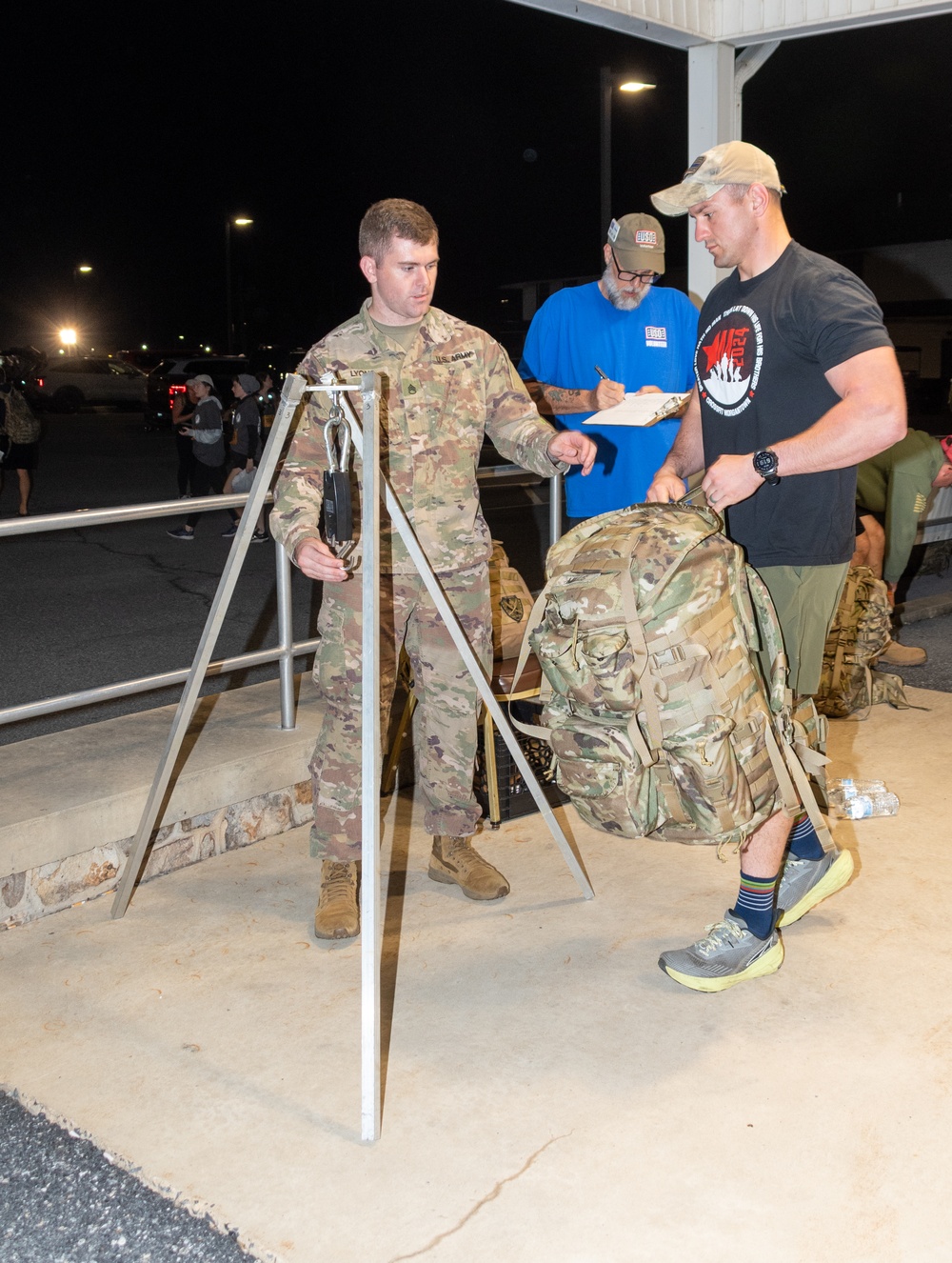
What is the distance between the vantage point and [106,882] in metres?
3.85

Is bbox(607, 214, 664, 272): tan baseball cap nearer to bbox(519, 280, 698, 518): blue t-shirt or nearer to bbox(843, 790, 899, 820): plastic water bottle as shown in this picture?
bbox(519, 280, 698, 518): blue t-shirt

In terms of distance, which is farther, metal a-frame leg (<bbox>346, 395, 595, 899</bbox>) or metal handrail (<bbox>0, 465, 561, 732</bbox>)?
metal handrail (<bbox>0, 465, 561, 732</bbox>)

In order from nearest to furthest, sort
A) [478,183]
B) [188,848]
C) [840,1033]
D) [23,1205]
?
[23,1205] < [840,1033] < [188,848] < [478,183]

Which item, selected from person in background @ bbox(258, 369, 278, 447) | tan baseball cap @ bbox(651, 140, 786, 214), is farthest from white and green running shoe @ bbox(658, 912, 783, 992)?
person in background @ bbox(258, 369, 278, 447)

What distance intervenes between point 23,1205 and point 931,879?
2778 mm

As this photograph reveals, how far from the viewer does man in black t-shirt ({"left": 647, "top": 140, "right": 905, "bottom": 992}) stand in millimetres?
2838

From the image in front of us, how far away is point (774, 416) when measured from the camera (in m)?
3.06

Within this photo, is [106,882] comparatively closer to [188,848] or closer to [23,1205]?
[188,848]

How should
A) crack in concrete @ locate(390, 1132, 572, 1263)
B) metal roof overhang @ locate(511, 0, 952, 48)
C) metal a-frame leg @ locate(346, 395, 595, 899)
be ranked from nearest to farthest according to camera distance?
crack in concrete @ locate(390, 1132, 572, 1263) → metal a-frame leg @ locate(346, 395, 595, 899) → metal roof overhang @ locate(511, 0, 952, 48)

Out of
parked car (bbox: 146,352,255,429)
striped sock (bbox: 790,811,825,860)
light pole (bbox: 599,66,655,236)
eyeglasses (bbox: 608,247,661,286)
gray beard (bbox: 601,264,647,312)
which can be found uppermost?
light pole (bbox: 599,66,655,236)

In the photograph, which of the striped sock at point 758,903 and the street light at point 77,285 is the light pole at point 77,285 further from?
the striped sock at point 758,903

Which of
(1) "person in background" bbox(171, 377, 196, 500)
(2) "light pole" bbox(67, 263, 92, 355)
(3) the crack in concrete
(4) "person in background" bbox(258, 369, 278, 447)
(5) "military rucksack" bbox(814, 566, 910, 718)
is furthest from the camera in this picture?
(2) "light pole" bbox(67, 263, 92, 355)

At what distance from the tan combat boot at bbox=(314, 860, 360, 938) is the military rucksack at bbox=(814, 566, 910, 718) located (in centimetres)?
264

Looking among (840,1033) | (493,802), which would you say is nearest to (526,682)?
(493,802)
